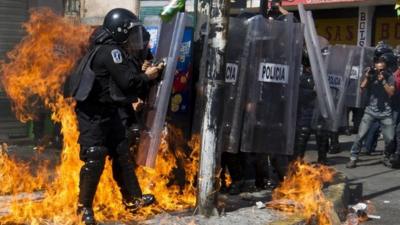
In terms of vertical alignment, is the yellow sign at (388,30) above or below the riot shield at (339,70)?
above

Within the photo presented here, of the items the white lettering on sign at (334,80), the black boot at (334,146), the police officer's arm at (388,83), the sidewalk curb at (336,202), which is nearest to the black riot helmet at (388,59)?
the police officer's arm at (388,83)

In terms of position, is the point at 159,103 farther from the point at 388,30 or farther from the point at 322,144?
the point at 388,30

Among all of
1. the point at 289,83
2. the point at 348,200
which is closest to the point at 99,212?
the point at 289,83

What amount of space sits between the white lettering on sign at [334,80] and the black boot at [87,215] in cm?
701

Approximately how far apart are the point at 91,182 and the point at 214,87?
1.30 m

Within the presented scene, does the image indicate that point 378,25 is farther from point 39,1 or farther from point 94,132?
point 94,132

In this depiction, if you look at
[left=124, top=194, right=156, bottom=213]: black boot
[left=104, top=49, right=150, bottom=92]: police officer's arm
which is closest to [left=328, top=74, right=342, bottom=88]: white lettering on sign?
[left=124, top=194, right=156, bottom=213]: black boot

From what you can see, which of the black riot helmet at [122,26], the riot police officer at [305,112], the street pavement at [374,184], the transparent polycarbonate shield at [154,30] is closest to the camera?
the black riot helmet at [122,26]

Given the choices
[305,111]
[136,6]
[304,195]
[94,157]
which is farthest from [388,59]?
[136,6]

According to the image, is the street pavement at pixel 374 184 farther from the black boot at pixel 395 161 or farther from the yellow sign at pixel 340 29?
the yellow sign at pixel 340 29

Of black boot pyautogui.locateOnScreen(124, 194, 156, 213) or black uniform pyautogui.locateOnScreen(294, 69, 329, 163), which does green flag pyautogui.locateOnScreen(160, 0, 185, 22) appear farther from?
black uniform pyautogui.locateOnScreen(294, 69, 329, 163)

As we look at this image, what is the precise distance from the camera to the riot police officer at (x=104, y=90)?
4.77 m

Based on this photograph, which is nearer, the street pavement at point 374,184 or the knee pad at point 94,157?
the knee pad at point 94,157

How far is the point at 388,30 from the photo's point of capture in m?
16.6
